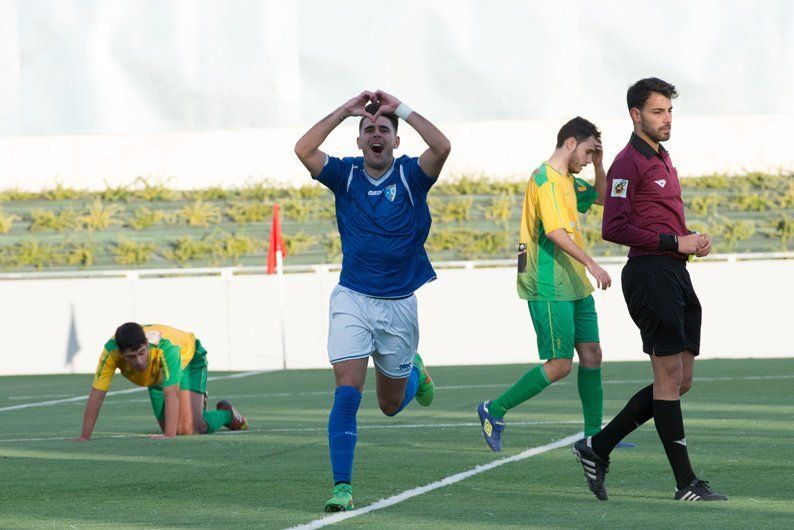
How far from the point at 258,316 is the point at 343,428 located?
1406 cm

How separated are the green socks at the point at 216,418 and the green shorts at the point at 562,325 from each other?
10.3 ft

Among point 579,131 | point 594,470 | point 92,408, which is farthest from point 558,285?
point 92,408

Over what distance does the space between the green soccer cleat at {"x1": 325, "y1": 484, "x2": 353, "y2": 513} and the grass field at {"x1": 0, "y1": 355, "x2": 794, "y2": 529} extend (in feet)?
0.27

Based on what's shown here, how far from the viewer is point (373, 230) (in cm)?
739

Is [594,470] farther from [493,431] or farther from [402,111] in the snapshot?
[493,431]

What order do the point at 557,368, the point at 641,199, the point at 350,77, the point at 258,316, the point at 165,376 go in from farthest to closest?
the point at 350,77 < the point at 258,316 < the point at 165,376 < the point at 557,368 < the point at 641,199

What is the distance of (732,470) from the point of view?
807 cm

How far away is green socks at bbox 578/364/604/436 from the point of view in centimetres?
939

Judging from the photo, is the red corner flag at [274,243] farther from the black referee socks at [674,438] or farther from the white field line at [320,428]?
the black referee socks at [674,438]

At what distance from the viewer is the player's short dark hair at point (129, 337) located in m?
10.6

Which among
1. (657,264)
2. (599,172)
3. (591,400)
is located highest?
(599,172)

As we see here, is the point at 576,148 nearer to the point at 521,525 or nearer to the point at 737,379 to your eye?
the point at 521,525

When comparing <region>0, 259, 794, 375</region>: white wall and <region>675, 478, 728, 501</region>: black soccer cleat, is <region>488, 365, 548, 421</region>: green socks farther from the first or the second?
<region>0, 259, 794, 375</region>: white wall

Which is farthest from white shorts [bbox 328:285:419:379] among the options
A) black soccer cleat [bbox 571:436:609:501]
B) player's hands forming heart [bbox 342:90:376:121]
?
black soccer cleat [bbox 571:436:609:501]
